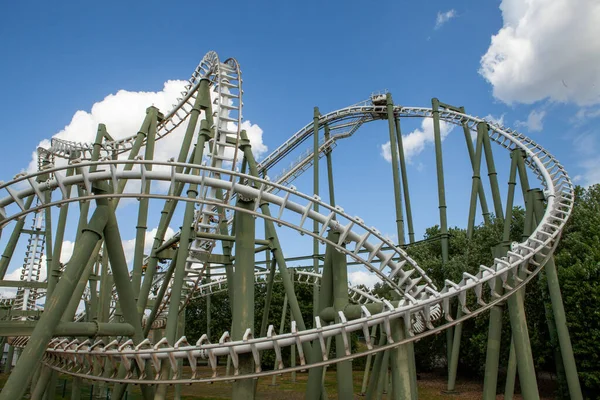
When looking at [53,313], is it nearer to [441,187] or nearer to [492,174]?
[441,187]

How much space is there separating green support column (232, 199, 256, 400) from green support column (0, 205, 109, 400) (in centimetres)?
253

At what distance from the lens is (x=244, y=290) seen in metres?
8.73

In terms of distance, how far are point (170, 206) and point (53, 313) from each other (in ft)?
17.0

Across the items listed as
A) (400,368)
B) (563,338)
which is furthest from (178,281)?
(563,338)

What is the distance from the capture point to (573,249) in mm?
16000

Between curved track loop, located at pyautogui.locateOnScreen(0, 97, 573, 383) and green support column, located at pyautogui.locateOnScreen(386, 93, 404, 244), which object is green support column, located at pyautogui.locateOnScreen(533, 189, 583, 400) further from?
green support column, located at pyautogui.locateOnScreen(386, 93, 404, 244)

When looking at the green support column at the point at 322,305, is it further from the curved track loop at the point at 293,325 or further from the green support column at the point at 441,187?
the green support column at the point at 441,187

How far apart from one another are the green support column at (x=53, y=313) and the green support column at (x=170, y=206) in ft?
10.4

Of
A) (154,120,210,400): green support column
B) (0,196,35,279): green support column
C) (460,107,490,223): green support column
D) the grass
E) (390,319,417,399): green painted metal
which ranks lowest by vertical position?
the grass

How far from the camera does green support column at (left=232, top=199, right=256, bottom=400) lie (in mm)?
8258

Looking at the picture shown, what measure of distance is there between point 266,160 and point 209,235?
551 inches

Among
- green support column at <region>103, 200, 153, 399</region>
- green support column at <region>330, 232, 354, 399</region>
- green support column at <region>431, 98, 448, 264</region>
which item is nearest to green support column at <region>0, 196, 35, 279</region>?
green support column at <region>103, 200, 153, 399</region>

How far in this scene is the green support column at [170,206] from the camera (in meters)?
11.5

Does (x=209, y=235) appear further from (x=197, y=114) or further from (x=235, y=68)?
(x=235, y=68)
